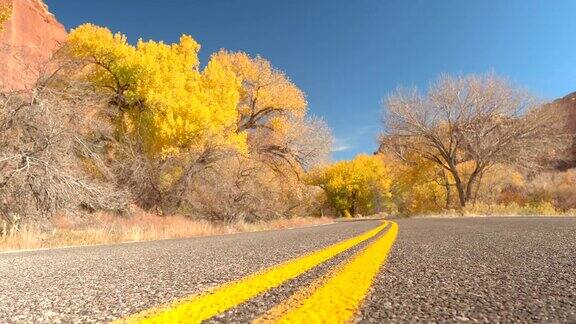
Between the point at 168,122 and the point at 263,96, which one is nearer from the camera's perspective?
the point at 168,122

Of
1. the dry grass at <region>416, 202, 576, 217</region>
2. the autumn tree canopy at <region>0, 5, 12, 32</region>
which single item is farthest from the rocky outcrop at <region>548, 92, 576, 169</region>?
the autumn tree canopy at <region>0, 5, 12, 32</region>

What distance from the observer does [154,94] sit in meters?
17.5

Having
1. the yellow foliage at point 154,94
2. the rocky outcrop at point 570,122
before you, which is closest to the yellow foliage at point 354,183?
the rocky outcrop at point 570,122

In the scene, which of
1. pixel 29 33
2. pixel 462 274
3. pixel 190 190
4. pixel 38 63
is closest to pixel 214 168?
pixel 190 190

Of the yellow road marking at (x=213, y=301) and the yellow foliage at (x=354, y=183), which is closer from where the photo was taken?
the yellow road marking at (x=213, y=301)

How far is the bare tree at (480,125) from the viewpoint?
24719 mm

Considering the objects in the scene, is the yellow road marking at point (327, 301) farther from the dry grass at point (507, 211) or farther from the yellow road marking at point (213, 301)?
the dry grass at point (507, 211)

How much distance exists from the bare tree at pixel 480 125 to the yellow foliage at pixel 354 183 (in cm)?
2978

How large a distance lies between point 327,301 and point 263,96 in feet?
84.0

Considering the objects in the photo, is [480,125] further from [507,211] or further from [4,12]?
[4,12]

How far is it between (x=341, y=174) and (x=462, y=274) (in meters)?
57.1

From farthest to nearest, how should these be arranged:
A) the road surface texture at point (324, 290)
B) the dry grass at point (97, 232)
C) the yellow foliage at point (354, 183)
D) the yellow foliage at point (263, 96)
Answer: the yellow foliage at point (354, 183)
the yellow foliage at point (263, 96)
the dry grass at point (97, 232)
the road surface texture at point (324, 290)

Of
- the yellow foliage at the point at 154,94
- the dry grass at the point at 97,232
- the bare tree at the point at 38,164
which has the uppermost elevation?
the yellow foliage at the point at 154,94

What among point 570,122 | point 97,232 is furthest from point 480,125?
point 570,122
